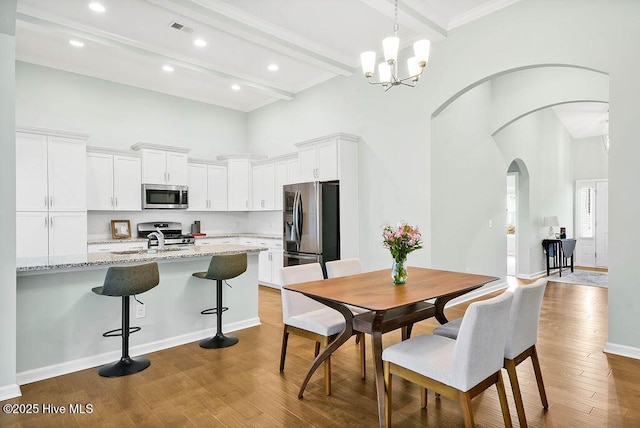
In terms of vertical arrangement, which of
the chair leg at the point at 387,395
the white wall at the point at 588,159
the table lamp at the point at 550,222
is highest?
the white wall at the point at 588,159

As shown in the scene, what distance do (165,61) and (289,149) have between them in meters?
2.47

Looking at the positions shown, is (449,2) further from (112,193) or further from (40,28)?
(112,193)

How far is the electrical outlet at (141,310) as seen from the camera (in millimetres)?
3434

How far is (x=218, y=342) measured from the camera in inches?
143

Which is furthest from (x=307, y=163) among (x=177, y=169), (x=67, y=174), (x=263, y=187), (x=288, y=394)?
(x=288, y=394)

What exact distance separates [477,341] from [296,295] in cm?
150

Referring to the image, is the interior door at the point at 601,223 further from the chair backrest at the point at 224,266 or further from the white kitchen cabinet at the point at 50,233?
the white kitchen cabinet at the point at 50,233

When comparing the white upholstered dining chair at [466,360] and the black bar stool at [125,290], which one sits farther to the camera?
the black bar stool at [125,290]

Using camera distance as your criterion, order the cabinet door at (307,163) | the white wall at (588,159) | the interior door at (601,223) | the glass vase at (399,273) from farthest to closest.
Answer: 1. the white wall at (588,159)
2. the interior door at (601,223)
3. the cabinet door at (307,163)
4. the glass vase at (399,273)

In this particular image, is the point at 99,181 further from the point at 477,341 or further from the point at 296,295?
the point at 477,341

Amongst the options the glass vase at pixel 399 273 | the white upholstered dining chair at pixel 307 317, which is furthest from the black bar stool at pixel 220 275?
the glass vase at pixel 399 273

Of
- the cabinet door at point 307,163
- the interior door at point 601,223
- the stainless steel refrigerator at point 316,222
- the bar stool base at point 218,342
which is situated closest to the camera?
the bar stool base at point 218,342

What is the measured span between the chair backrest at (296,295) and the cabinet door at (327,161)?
7.77 feet

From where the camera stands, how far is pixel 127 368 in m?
3.05
